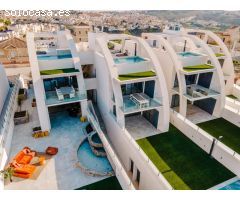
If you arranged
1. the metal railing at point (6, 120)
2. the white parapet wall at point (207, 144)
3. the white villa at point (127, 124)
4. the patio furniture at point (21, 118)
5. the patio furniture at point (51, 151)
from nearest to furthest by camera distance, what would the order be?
1. the white parapet wall at point (207, 144)
2. the white villa at point (127, 124)
3. the metal railing at point (6, 120)
4. the patio furniture at point (51, 151)
5. the patio furniture at point (21, 118)

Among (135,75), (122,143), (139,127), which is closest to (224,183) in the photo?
(122,143)

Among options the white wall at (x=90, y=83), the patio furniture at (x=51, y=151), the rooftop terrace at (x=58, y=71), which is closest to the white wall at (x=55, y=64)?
the rooftop terrace at (x=58, y=71)

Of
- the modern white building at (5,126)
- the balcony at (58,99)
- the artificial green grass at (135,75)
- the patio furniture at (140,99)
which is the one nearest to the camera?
the modern white building at (5,126)

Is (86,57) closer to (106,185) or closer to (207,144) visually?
(106,185)

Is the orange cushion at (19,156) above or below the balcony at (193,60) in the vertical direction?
below

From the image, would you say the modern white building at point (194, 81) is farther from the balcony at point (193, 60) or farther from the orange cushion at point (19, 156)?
the orange cushion at point (19, 156)

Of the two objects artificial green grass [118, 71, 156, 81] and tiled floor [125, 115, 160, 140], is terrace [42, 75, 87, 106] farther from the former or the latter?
tiled floor [125, 115, 160, 140]
